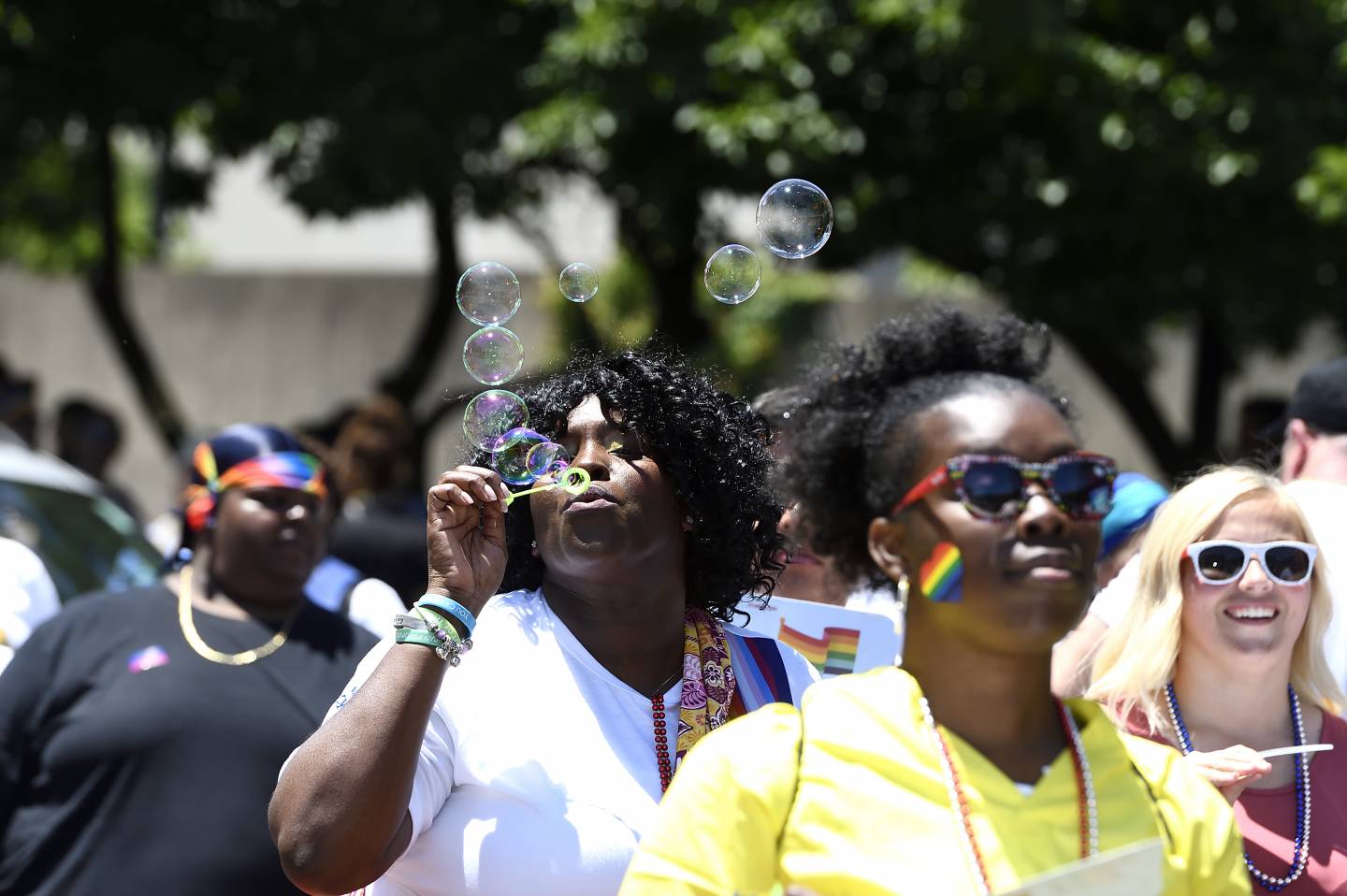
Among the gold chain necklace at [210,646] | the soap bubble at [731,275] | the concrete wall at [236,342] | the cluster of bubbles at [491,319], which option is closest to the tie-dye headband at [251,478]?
the gold chain necklace at [210,646]

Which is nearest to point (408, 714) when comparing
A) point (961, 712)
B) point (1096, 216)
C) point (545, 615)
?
point (545, 615)

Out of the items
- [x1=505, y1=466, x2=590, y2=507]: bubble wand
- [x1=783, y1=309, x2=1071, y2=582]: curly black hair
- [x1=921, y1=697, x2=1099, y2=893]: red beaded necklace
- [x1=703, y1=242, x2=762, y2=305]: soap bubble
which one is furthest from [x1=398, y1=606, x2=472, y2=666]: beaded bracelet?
[x1=703, y1=242, x2=762, y2=305]: soap bubble

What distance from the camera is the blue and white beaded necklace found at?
291 cm

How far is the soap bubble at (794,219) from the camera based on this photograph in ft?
11.7

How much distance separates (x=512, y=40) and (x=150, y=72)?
1.96 m

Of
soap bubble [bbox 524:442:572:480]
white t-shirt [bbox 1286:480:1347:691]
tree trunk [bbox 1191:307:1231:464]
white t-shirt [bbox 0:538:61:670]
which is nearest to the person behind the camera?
soap bubble [bbox 524:442:572:480]

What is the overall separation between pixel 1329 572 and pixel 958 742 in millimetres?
1907

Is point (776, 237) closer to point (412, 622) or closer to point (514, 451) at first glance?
point (514, 451)

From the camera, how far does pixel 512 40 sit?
8797mm

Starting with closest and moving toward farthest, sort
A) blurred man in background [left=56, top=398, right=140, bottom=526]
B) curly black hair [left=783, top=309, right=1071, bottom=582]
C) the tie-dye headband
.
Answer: curly black hair [left=783, top=309, right=1071, bottom=582], the tie-dye headband, blurred man in background [left=56, top=398, right=140, bottom=526]

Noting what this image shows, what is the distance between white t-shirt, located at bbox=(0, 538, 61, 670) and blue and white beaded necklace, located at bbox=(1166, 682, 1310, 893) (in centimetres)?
268

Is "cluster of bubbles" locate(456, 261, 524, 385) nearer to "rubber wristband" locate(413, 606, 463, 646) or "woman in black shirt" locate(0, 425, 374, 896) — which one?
"rubber wristband" locate(413, 606, 463, 646)

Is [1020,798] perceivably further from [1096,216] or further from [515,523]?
[1096,216]

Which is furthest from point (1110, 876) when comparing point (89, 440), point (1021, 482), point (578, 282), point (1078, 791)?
point (89, 440)
